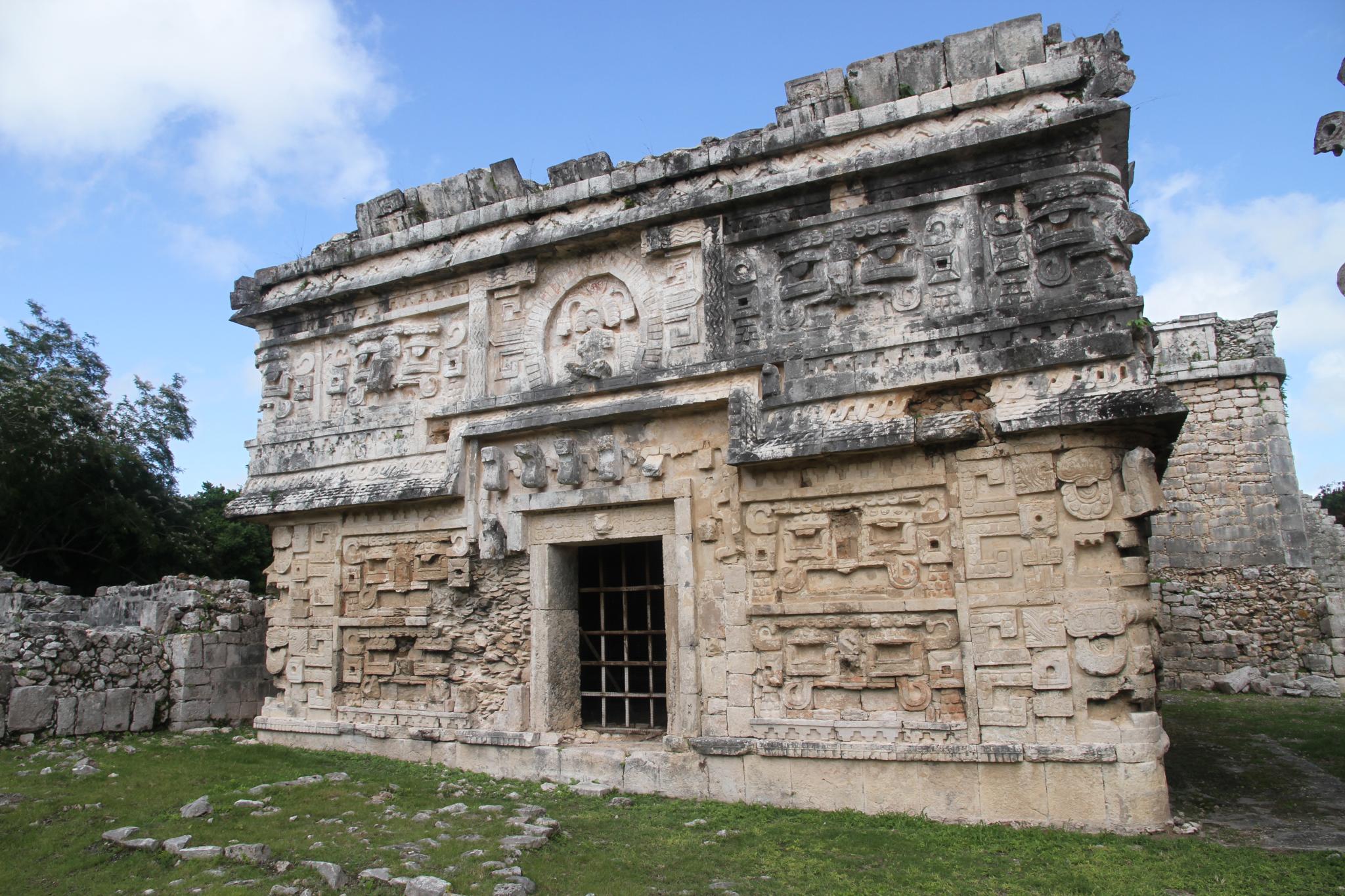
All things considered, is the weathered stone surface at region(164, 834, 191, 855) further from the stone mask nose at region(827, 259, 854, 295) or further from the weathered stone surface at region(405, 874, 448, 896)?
the stone mask nose at region(827, 259, 854, 295)

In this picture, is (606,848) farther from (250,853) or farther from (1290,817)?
(1290,817)

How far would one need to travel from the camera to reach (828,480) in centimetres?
655

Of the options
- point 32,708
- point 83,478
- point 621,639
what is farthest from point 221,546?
point 621,639

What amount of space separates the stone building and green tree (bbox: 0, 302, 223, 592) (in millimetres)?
9485

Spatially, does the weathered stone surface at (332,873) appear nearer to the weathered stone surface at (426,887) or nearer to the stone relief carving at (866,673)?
the weathered stone surface at (426,887)

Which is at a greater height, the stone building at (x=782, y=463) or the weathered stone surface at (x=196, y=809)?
the stone building at (x=782, y=463)

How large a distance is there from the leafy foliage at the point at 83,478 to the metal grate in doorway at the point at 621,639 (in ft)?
37.4

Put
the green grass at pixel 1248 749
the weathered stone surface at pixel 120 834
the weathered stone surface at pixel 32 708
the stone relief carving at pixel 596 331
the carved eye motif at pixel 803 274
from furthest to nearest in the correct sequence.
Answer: the weathered stone surface at pixel 32 708, the stone relief carving at pixel 596 331, the carved eye motif at pixel 803 274, the green grass at pixel 1248 749, the weathered stone surface at pixel 120 834

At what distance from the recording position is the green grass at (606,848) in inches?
182

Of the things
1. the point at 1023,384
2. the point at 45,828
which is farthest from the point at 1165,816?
the point at 45,828

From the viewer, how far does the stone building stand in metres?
5.78

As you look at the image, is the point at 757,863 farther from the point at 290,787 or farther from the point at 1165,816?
the point at 290,787

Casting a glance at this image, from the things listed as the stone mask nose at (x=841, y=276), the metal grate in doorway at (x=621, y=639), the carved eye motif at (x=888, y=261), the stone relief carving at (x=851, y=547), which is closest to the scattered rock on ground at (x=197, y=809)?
the metal grate in doorway at (x=621, y=639)

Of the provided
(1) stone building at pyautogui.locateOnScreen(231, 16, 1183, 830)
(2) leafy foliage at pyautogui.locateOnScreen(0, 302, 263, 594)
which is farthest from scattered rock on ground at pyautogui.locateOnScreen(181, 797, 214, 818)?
(2) leafy foliage at pyautogui.locateOnScreen(0, 302, 263, 594)
